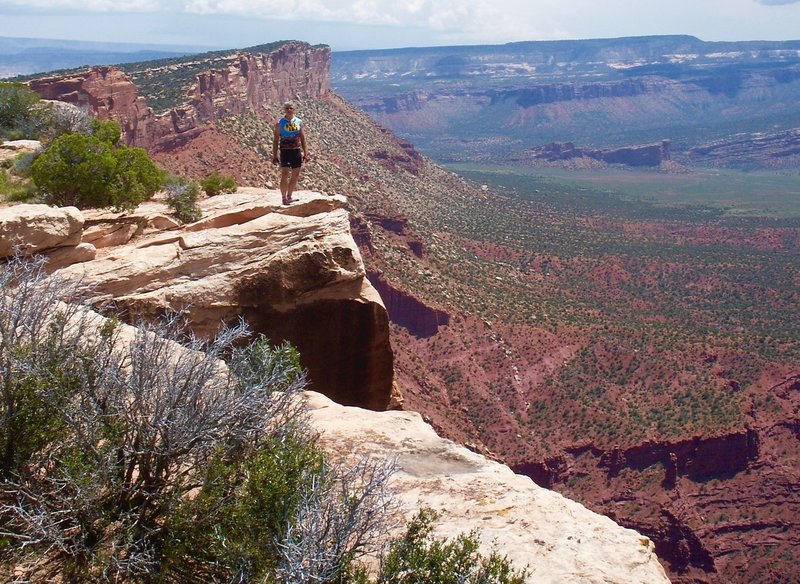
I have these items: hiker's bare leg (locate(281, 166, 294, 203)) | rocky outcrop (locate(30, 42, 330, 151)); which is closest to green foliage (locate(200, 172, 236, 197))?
hiker's bare leg (locate(281, 166, 294, 203))

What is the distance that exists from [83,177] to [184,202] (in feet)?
7.81

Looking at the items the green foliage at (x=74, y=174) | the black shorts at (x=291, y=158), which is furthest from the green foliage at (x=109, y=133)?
the black shorts at (x=291, y=158)

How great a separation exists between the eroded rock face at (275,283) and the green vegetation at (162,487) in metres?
4.89

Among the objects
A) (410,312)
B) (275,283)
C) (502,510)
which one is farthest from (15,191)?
(410,312)

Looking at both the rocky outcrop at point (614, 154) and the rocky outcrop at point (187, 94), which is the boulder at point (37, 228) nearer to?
the rocky outcrop at point (187, 94)

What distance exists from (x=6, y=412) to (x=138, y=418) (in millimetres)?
1110

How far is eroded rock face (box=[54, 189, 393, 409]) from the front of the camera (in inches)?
472

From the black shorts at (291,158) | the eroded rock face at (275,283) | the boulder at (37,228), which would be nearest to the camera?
the boulder at (37,228)

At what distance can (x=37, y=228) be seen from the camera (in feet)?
36.9

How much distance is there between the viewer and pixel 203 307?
12102 mm

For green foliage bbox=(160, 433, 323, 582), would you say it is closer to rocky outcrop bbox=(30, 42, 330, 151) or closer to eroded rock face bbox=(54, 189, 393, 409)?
eroded rock face bbox=(54, 189, 393, 409)

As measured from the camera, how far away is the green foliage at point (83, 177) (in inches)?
596

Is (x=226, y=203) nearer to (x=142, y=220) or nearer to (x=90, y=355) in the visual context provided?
(x=142, y=220)

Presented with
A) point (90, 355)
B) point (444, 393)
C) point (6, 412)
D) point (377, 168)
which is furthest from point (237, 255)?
point (377, 168)
